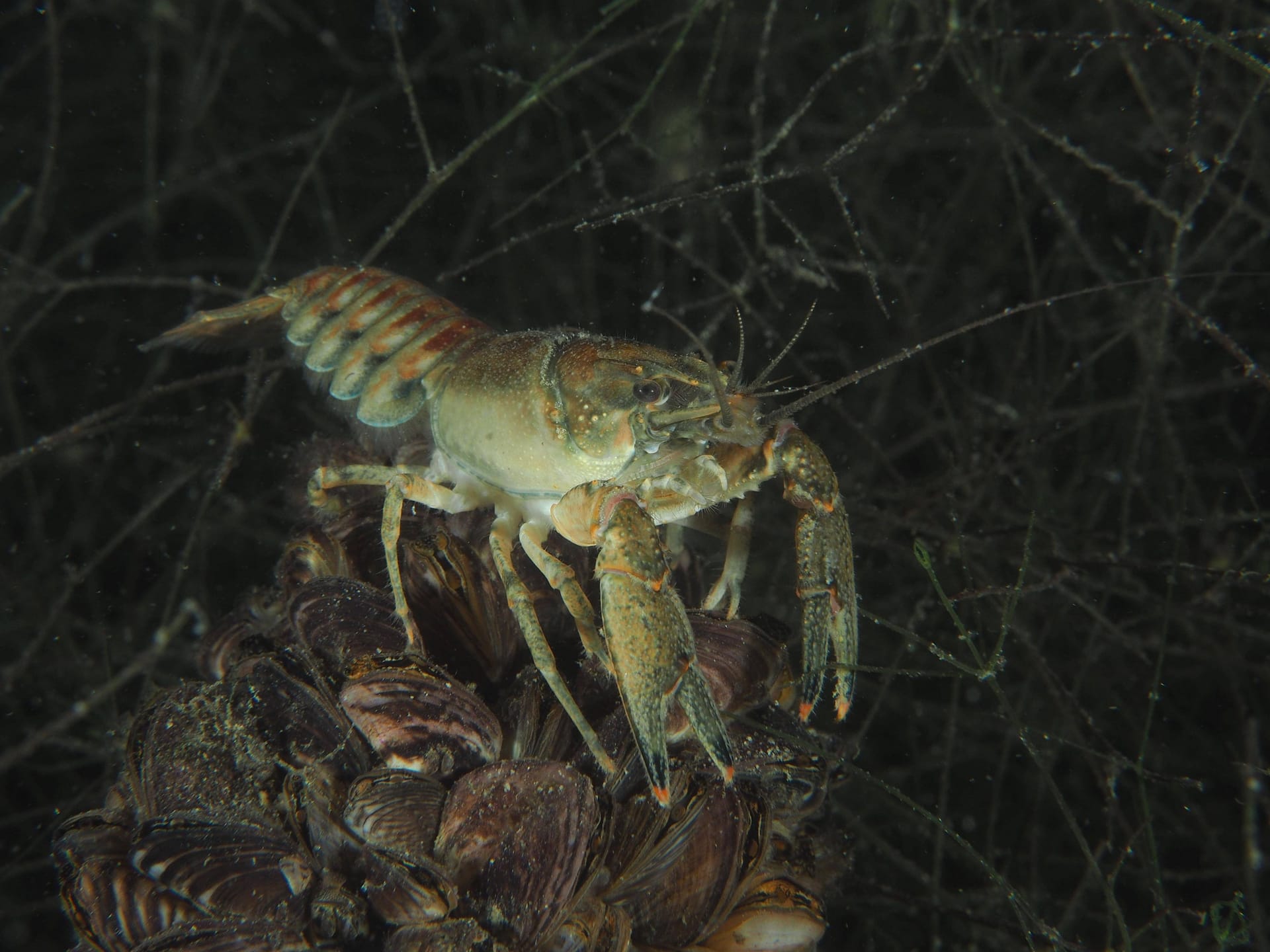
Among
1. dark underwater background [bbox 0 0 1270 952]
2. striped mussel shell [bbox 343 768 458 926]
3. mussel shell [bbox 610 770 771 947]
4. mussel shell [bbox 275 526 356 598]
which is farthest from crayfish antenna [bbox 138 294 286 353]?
mussel shell [bbox 610 770 771 947]

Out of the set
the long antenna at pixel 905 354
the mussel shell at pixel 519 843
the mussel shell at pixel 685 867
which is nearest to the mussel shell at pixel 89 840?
the mussel shell at pixel 519 843

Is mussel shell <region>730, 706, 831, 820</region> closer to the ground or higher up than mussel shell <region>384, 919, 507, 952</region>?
closer to the ground

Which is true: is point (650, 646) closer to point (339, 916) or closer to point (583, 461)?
point (339, 916)

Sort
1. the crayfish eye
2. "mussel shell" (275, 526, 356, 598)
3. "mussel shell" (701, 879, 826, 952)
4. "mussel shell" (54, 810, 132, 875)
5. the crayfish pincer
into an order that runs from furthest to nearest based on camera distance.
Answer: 1. the crayfish eye
2. "mussel shell" (275, 526, 356, 598)
3. the crayfish pincer
4. "mussel shell" (701, 879, 826, 952)
5. "mussel shell" (54, 810, 132, 875)

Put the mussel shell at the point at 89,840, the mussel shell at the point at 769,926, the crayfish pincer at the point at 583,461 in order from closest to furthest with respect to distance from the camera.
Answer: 1. the mussel shell at the point at 89,840
2. the mussel shell at the point at 769,926
3. the crayfish pincer at the point at 583,461

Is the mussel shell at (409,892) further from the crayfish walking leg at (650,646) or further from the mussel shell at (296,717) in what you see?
the crayfish walking leg at (650,646)

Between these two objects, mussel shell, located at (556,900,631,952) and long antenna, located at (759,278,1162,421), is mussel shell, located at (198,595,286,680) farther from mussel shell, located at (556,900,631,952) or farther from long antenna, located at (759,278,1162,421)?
long antenna, located at (759,278,1162,421)

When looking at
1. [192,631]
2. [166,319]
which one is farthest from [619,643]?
[166,319]
